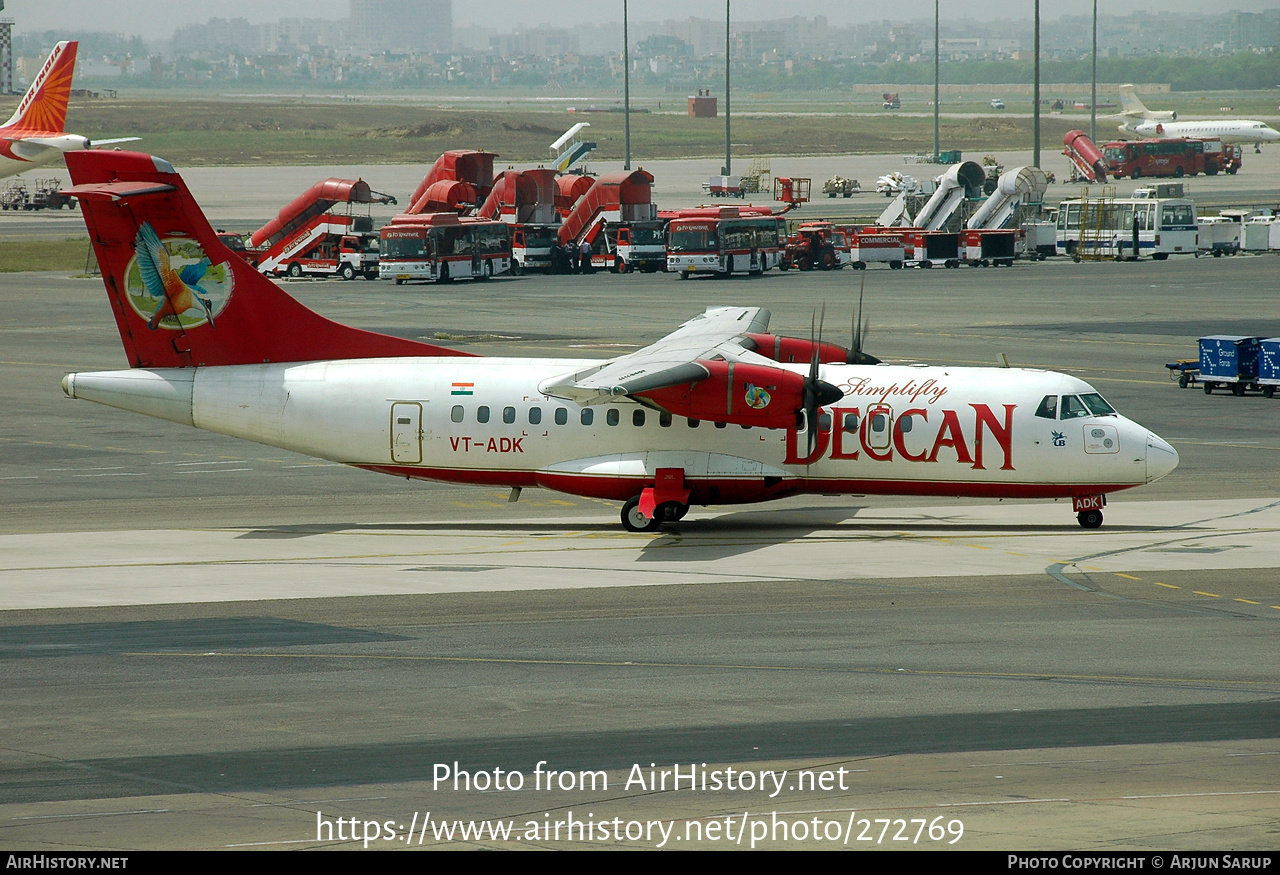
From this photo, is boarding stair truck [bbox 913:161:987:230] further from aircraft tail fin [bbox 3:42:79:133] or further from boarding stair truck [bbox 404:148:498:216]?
aircraft tail fin [bbox 3:42:79:133]

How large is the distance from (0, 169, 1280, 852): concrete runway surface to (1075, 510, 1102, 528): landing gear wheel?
648 mm

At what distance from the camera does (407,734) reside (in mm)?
16156

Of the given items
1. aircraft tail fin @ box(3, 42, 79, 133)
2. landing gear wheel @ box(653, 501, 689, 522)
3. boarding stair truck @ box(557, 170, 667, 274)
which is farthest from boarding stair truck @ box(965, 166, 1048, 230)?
landing gear wheel @ box(653, 501, 689, 522)

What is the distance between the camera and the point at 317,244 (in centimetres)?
8544

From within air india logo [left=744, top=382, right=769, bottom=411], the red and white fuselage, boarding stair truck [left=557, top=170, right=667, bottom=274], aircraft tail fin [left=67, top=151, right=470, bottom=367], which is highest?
boarding stair truck [left=557, top=170, right=667, bottom=274]

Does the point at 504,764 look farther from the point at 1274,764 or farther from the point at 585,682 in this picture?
the point at 1274,764

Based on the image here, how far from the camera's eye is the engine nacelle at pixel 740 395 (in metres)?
27.3

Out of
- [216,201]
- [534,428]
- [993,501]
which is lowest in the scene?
[993,501]

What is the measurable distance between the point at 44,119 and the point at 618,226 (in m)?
33.8

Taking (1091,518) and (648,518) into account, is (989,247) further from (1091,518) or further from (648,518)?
(648,518)

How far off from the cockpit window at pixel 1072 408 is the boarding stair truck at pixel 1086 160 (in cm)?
11536

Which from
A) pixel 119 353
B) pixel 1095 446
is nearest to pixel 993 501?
pixel 1095 446

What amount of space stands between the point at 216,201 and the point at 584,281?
2203 inches

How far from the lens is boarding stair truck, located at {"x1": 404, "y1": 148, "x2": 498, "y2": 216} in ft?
294
